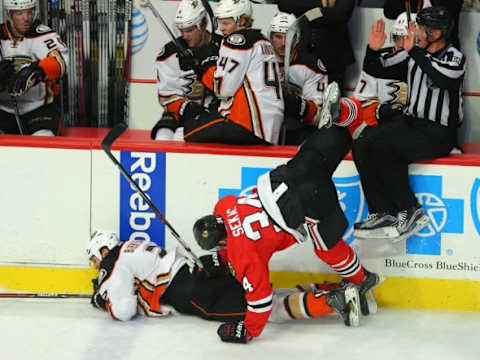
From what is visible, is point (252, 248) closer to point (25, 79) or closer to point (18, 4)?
point (25, 79)

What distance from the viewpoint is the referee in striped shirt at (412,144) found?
15.1 feet

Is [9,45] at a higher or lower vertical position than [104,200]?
higher

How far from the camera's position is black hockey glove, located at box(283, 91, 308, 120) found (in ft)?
17.2

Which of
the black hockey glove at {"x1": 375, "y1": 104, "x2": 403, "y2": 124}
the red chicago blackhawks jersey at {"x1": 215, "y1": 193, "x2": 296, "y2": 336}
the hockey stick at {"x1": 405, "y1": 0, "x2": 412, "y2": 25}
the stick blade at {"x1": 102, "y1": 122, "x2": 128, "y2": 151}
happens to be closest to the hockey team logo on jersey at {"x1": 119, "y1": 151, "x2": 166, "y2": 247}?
the stick blade at {"x1": 102, "y1": 122, "x2": 128, "y2": 151}

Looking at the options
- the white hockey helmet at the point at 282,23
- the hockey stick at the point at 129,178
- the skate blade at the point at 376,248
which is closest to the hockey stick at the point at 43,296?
the hockey stick at the point at 129,178

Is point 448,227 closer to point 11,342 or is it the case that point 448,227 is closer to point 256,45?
point 256,45

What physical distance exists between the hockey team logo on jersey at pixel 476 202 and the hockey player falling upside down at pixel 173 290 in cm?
68

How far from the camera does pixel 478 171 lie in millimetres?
4672

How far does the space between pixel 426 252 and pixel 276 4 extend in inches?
78.0

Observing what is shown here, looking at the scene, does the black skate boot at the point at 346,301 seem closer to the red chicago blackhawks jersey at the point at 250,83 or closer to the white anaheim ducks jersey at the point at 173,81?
the red chicago blackhawks jersey at the point at 250,83

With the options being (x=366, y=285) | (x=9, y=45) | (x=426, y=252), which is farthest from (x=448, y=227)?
(x=9, y=45)

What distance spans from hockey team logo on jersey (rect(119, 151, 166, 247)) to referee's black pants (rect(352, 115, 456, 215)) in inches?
35.0

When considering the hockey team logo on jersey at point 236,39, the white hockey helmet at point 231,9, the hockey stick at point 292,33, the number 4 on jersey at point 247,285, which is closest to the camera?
the number 4 on jersey at point 247,285

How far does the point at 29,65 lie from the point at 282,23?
1.30m
